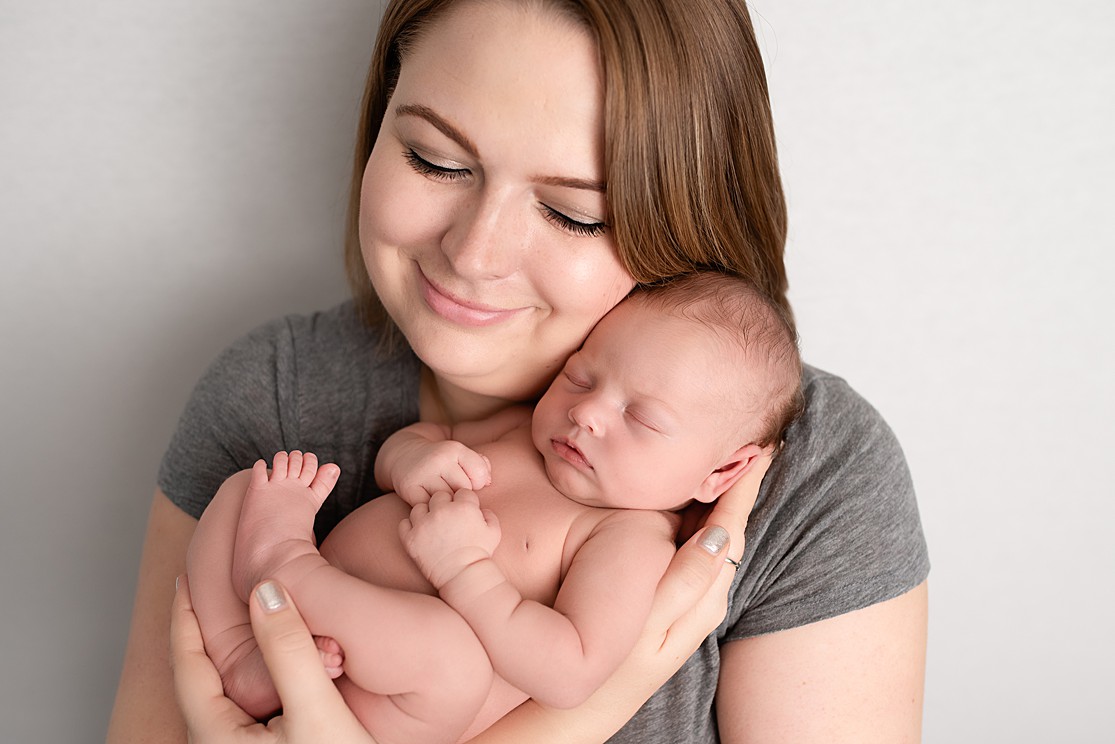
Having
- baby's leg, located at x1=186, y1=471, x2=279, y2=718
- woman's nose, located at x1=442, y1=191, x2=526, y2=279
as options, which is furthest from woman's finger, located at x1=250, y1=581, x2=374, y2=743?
woman's nose, located at x1=442, y1=191, x2=526, y2=279

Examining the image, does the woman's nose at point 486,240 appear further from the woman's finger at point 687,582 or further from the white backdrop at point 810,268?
the white backdrop at point 810,268

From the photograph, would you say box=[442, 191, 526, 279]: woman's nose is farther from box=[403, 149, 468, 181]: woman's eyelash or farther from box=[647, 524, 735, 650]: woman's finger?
box=[647, 524, 735, 650]: woman's finger

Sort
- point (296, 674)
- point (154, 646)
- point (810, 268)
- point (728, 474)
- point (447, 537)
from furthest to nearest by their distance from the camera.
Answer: point (810, 268)
point (154, 646)
point (728, 474)
point (447, 537)
point (296, 674)

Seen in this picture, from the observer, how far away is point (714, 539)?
1.67 m

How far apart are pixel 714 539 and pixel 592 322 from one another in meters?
0.44

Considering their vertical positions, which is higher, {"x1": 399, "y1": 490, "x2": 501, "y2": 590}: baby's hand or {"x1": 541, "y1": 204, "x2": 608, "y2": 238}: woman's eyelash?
{"x1": 541, "y1": 204, "x2": 608, "y2": 238}: woman's eyelash

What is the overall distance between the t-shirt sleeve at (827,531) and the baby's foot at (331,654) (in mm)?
745

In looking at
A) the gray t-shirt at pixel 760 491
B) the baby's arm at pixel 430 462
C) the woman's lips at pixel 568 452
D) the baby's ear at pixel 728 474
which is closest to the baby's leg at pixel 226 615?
the baby's arm at pixel 430 462

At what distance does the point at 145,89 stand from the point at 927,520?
7.15 feet

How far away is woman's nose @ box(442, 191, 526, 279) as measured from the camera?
1.59m

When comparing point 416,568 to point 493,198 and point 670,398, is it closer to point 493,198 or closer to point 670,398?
point 670,398

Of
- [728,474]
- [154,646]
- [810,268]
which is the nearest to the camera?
[728,474]

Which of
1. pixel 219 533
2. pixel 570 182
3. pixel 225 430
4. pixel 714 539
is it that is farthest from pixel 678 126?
pixel 225 430

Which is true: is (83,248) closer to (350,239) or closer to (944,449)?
(350,239)
